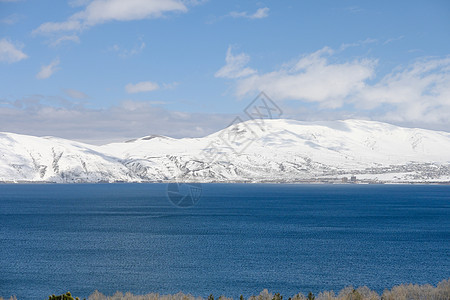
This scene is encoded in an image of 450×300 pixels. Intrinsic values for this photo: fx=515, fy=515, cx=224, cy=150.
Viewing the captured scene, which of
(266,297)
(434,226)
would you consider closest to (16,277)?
(266,297)

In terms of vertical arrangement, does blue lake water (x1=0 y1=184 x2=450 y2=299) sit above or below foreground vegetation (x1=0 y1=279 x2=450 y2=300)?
below

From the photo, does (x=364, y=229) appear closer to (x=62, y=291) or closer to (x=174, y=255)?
(x=174, y=255)

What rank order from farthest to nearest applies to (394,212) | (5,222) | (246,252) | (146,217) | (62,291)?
1. (394,212)
2. (146,217)
3. (5,222)
4. (246,252)
5. (62,291)

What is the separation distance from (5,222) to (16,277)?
68610mm

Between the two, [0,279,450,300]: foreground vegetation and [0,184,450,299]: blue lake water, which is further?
[0,184,450,299]: blue lake water

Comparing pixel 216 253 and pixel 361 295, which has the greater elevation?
pixel 361 295

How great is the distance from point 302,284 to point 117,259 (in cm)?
3035

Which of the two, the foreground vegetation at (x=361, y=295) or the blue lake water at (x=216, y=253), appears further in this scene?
the blue lake water at (x=216, y=253)

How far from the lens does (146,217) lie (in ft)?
483

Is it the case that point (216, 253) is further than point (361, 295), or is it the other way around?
point (216, 253)

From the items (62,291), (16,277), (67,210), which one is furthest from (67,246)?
(67,210)

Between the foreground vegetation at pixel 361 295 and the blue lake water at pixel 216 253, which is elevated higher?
the foreground vegetation at pixel 361 295

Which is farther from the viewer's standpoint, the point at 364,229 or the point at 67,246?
the point at 364,229

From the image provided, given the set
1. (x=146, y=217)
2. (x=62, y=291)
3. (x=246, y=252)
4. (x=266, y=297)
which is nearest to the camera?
(x=266, y=297)
